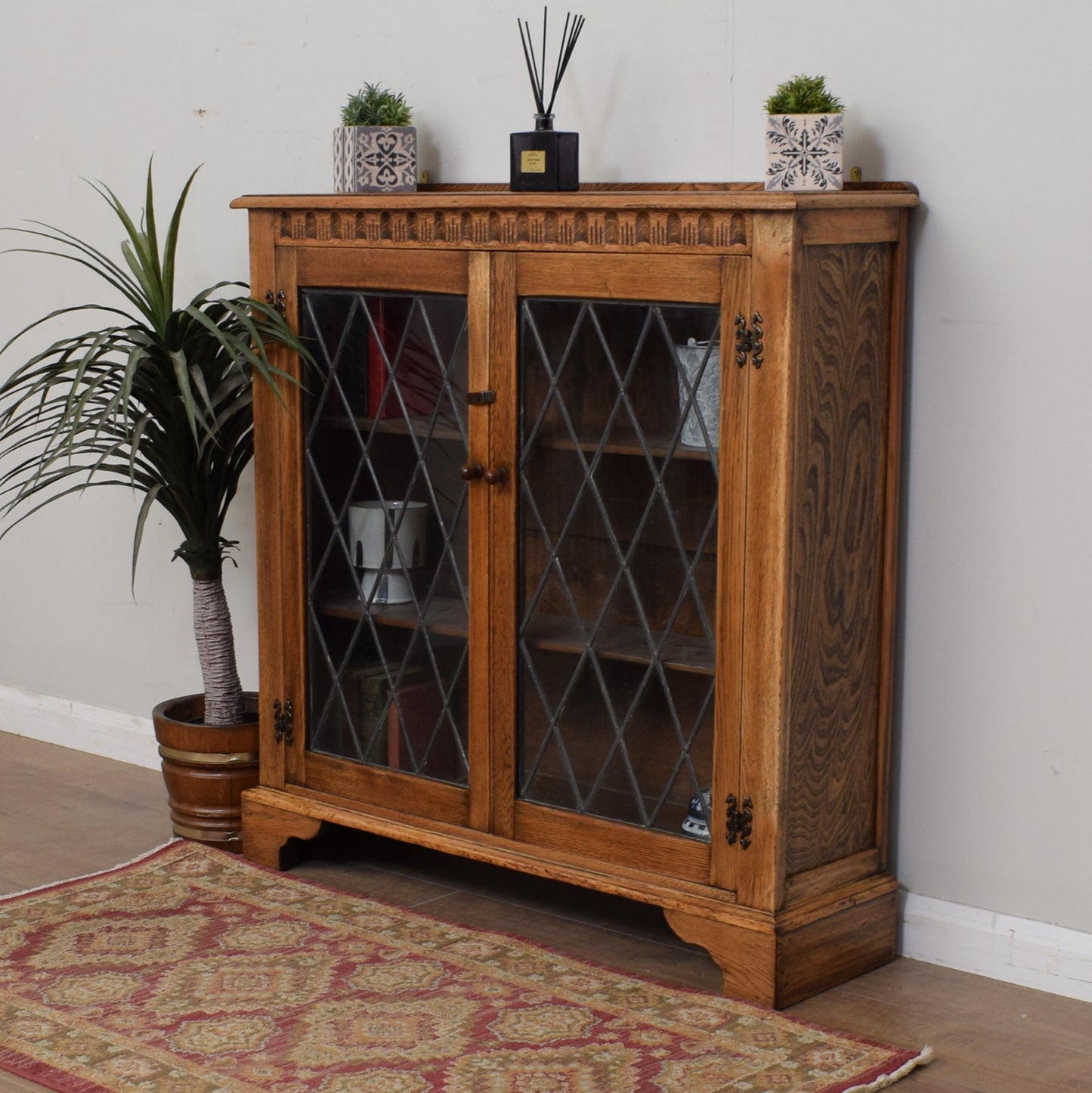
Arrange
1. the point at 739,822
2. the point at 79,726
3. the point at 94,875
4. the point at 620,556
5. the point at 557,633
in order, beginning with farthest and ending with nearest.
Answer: the point at 79,726
the point at 94,875
the point at 557,633
the point at 620,556
the point at 739,822

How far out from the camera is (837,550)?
2666mm

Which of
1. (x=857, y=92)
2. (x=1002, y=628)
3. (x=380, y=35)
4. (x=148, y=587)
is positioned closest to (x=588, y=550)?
(x=1002, y=628)

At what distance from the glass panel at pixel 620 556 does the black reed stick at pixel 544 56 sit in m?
0.49

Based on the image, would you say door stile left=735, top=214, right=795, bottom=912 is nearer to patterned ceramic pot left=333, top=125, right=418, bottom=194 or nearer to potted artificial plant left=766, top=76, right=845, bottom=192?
potted artificial plant left=766, top=76, right=845, bottom=192

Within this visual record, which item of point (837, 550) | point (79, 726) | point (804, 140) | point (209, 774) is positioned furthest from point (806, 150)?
point (79, 726)

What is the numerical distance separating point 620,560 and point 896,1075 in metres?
0.91

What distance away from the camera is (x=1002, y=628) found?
2740mm

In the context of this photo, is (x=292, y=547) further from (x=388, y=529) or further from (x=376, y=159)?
(x=376, y=159)

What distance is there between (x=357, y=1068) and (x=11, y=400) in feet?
8.34

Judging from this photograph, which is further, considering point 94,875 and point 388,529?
point 94,875

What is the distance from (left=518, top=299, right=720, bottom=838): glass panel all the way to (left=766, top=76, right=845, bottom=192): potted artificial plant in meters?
0.29

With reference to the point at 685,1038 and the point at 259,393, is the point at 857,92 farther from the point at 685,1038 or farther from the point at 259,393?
the point at 685,1038

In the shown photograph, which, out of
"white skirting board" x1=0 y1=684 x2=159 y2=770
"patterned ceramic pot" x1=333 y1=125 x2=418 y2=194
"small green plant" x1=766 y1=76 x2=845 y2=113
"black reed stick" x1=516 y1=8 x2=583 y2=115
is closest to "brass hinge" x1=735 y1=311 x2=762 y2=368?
"small green plant" x1=766 y1=76 x2=845 y2=113

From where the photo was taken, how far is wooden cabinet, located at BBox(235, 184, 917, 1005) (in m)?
2.57
